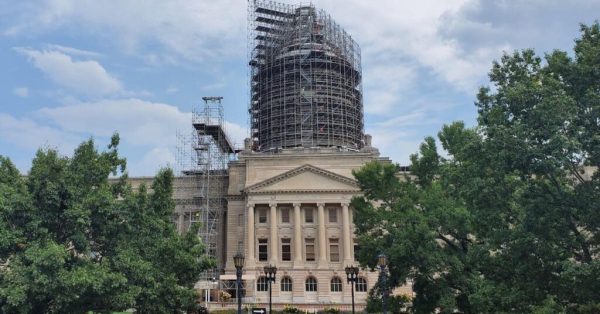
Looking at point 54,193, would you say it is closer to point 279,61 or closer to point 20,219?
Result: point 20,219

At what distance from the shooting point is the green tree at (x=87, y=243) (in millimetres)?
21953

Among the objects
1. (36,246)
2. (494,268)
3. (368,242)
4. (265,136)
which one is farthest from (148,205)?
(265,136)

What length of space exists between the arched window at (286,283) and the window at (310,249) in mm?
3036

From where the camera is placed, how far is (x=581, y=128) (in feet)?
60.4

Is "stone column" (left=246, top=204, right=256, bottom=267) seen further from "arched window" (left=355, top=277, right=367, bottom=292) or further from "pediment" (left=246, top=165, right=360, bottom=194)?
"arched window" (left=355, top=277, right=367, bottom=292)

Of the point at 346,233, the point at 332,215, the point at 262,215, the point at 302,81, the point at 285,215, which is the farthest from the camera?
the point at 302,81

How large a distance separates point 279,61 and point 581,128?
54.1m

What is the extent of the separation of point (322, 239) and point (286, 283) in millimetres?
5894

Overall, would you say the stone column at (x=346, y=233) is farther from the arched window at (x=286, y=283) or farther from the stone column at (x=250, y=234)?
the stone column at (x=250, y=234)

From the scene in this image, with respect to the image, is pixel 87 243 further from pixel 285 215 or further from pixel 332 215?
pixel 332 215

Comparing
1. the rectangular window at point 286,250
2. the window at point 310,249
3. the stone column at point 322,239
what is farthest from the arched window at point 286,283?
the stone column at point 322,239

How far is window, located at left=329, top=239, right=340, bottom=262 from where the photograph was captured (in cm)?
5891

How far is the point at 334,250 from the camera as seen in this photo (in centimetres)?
5912

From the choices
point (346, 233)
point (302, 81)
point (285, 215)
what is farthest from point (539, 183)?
point (302, 81)
